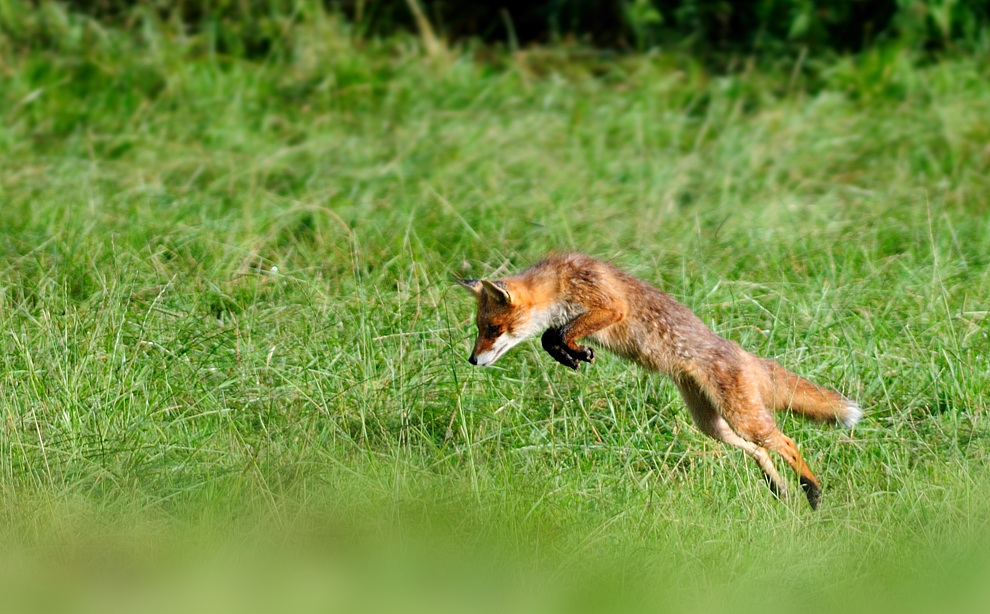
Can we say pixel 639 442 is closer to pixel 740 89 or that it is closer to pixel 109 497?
pixel 109 497

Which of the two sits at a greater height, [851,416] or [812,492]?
[851,416]

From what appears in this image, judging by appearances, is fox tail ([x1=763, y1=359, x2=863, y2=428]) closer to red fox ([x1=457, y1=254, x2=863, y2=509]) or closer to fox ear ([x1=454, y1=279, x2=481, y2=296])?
red fox ([x1=457, y1=254, x2=863, y2=509])

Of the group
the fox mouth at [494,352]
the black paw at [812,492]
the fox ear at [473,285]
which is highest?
the fox ear at [473,285]

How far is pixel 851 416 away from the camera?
18.2ft

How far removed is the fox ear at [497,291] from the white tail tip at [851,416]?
1.41 metres

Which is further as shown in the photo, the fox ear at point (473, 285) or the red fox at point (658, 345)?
the fox ear at point (473, 285)

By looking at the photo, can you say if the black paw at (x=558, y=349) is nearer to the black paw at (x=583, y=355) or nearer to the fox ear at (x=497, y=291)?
the black paw at (x=583, y=355)

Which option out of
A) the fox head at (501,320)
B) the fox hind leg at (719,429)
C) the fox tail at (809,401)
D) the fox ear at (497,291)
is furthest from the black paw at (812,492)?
the fox ear at (497,291)

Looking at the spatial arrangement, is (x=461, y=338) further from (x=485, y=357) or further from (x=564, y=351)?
(x=564, y=351)

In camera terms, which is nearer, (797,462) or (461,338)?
(797,462)

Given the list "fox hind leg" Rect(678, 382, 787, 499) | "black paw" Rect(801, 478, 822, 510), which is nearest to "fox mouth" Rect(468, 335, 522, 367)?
"fox hind leg" Rect(678, 382, 787, 499)

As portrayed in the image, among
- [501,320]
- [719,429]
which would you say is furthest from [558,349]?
[719,429]

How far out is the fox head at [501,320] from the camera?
5.53m

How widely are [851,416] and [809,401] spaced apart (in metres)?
0.17
